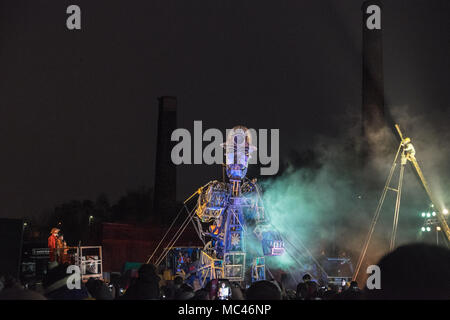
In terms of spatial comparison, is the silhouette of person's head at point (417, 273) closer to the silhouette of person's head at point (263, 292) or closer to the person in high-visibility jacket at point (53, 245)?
the silhouette of person's head at point (263, 292)

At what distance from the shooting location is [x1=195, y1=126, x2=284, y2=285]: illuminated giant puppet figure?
45.5ft

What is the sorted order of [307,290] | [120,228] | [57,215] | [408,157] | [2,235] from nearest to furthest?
[307,290], [2,235], [408,157], [120,228], [57,215]

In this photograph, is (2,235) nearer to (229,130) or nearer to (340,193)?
(229,130)

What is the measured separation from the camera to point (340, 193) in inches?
1078

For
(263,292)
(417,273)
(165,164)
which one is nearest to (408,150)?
(263,292)

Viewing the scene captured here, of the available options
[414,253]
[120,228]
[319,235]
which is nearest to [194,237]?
[120,228]

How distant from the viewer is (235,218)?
1407 cm

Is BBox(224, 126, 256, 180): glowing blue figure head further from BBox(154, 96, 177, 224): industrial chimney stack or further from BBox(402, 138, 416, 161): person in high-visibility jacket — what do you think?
BBox(154, 96, 177, 224): industrial chimney stack

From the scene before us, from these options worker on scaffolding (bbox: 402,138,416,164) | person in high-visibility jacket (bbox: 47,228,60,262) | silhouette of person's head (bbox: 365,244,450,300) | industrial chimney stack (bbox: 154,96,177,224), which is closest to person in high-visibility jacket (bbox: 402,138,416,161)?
worker on scaffolding (bbox: 402,138,416,164)

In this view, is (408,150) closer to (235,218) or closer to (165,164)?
(235,218)

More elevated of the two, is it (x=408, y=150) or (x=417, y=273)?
(x=408, y=150)

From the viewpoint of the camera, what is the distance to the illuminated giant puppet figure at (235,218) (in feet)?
45.5

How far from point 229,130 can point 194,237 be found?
16753 mm

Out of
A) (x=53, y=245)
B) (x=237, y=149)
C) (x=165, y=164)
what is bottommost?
→ (x=53, y=245)
